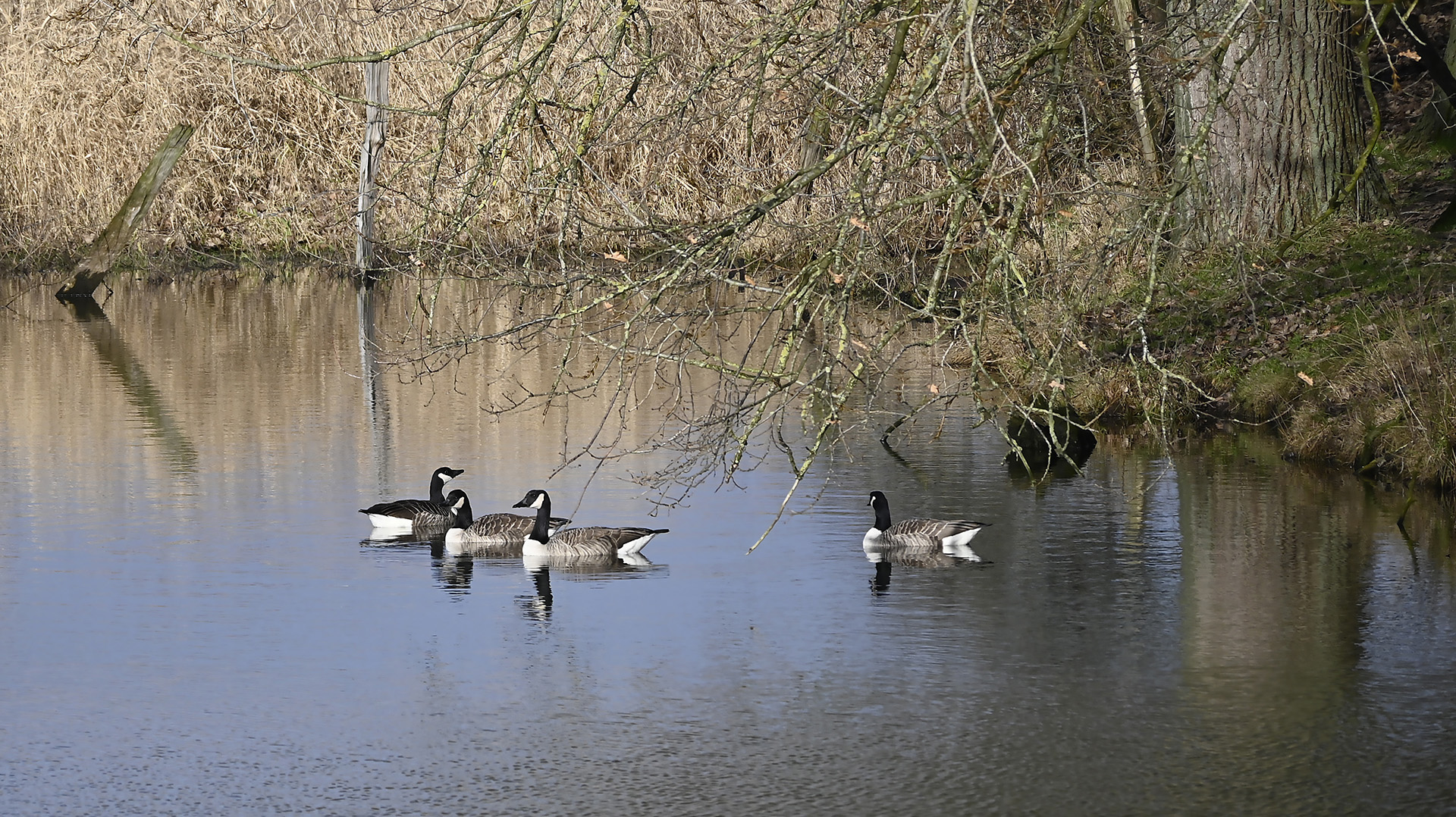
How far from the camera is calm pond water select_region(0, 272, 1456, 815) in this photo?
8008 millimetres

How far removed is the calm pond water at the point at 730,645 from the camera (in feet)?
26.3

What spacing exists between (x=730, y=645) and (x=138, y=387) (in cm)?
1292

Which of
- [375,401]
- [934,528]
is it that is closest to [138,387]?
[375,401]

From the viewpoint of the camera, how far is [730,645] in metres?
10.1

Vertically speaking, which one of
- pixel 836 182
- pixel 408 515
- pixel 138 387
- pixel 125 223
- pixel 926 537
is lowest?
pixel 926 537

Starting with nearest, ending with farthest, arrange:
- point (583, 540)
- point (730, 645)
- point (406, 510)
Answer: point (730, 645)
point (583, 540)
point (406, 510)

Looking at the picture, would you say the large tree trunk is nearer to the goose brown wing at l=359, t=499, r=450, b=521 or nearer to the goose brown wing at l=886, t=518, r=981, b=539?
the goose brown wing at l=886, t=518, r=981, b=539

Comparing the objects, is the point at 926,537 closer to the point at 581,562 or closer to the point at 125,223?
the point at 581,562

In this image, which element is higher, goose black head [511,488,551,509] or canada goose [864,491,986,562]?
goose black head [511,488,551,509]

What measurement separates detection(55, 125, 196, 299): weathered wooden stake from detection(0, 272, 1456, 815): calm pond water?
1573 centimetres

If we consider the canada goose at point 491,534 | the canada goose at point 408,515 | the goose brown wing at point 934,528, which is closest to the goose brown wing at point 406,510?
the canada goose at point 408,515

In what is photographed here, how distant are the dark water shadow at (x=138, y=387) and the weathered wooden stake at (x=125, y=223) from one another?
91cm

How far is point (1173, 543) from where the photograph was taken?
12680 millimetres

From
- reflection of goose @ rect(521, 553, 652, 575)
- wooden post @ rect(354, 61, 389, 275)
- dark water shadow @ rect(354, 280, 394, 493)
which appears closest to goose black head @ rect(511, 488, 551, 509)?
reflection of goose @ rect(521, 553, 652, 575)
